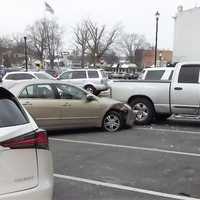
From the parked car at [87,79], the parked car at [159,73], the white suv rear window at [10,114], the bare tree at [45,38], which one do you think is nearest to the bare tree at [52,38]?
the bare tree at [45,38]

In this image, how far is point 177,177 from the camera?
6.86m

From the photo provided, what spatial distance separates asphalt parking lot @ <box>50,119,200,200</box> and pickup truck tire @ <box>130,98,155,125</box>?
1265 millimetres

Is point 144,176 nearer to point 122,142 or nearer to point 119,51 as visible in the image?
point 122,142

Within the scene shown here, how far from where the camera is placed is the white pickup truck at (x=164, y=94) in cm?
1245

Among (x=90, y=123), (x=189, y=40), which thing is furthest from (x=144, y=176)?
(x=189, y=40)

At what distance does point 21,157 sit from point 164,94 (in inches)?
369

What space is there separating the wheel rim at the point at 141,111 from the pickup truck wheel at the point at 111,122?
165 centimetres

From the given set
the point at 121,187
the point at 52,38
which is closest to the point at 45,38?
the point at 52,38

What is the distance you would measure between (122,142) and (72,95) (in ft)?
6.68

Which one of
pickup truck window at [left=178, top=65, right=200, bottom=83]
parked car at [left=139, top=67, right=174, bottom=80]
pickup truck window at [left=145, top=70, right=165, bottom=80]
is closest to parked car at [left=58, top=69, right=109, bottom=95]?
parked car at [left=139, top=67, right=174, bottom=80]

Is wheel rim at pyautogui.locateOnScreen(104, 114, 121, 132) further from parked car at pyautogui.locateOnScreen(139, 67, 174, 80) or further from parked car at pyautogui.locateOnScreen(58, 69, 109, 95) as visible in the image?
parked car at pyautogui.locateOnScreen(58, 69, 109, 95)

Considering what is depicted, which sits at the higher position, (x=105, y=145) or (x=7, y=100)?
(x=7, y=100)

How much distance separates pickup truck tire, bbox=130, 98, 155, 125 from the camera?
13.1 m

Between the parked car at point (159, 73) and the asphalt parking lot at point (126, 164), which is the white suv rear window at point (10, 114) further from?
the parked car at point (159, 73)
